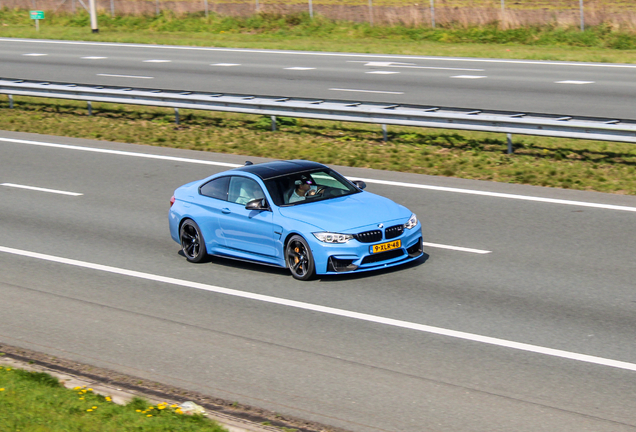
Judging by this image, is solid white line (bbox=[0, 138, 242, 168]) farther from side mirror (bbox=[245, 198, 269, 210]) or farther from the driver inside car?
side mirror (bbox=[245, 198, 269, 210])

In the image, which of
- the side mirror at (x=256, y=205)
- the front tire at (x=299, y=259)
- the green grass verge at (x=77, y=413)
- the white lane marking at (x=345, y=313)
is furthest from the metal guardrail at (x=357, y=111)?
the green grass verge at (x=77, y=413)

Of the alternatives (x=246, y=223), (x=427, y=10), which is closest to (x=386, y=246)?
(x=246, y=223)

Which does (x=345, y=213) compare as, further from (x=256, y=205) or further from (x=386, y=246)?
(x=256, y=205)

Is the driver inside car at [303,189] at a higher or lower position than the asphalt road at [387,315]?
higher

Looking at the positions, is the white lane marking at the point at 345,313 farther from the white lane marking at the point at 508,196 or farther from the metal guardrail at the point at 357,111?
the metal guardrail at the point at 357,111

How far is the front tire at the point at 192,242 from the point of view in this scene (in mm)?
12289

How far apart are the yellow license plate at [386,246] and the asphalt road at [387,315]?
414 millimetres

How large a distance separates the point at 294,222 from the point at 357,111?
336 inches

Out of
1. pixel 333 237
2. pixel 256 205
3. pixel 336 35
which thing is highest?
pixel 336 35

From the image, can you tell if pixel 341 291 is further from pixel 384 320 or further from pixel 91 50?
pixel 91 50

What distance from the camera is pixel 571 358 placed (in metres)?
8.30

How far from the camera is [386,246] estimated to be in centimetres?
1092

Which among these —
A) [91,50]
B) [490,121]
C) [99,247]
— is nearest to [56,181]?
[99,247]

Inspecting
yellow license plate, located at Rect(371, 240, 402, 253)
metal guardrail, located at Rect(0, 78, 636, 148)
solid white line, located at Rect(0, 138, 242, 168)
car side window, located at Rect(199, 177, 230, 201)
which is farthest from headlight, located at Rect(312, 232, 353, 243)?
solid white line, located at Rect(0, 138, 242, 168)
